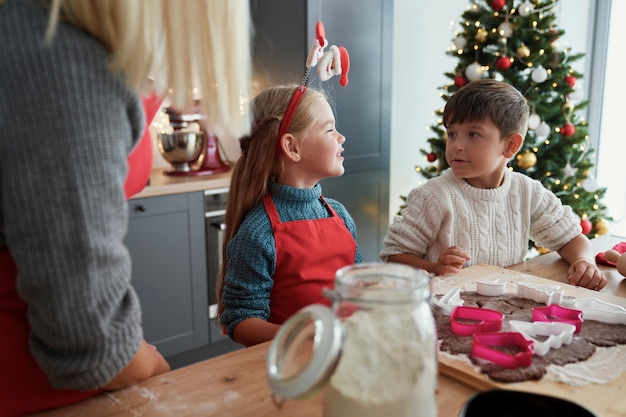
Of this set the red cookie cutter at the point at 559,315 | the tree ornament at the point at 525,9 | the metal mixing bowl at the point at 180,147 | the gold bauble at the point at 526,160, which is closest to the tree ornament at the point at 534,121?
the gold bauble at the point at 526,160

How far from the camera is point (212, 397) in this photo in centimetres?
72

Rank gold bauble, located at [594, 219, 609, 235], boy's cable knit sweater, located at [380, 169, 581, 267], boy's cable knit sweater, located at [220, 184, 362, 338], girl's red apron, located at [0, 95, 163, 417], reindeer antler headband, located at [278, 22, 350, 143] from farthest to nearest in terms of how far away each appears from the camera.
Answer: gold bauble, located at [594, 219, 609, 235] → boy's cable knit sweater, located at [380, 169, 581, 267] → reindeer antler headband, located at [278, 22, 350, 143] → boy's cable knit sweater, located at [220, 184, 362, 338] → girl's red apron, located at [0, 95, 163, 417]

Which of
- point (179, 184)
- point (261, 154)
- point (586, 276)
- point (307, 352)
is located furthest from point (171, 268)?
point (307, 352)

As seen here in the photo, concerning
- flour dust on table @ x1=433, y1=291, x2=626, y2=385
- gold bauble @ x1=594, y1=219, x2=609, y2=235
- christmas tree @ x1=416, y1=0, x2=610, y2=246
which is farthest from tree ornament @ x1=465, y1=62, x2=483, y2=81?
flour dust on table @ x1=433, y1=291, x2=626, y2=385

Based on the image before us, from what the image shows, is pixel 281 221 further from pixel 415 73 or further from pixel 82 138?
pixel 415 73

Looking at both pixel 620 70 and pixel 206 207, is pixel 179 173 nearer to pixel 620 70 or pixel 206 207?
pixel 206 207

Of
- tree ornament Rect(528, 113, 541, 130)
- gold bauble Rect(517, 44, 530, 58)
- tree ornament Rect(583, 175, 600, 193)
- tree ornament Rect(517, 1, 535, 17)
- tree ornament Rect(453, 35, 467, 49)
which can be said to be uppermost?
tree ornament Rect(517, 1, 535, 17)

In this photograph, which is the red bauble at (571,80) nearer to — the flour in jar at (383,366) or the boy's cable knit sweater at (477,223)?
the boy's cable knit sweater at (477,223)

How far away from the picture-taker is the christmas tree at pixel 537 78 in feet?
9.37

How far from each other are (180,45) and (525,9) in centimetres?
262

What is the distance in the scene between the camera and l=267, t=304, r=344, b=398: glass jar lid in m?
0.47

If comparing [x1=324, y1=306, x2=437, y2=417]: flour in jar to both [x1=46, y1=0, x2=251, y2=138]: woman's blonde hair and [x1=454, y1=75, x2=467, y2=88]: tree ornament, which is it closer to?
[x1=46, y1=0, x2=251, y2=138]: woman's blonde hair

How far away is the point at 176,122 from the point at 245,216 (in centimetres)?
157

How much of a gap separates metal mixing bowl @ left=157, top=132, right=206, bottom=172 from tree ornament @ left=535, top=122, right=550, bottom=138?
1.65 meters
